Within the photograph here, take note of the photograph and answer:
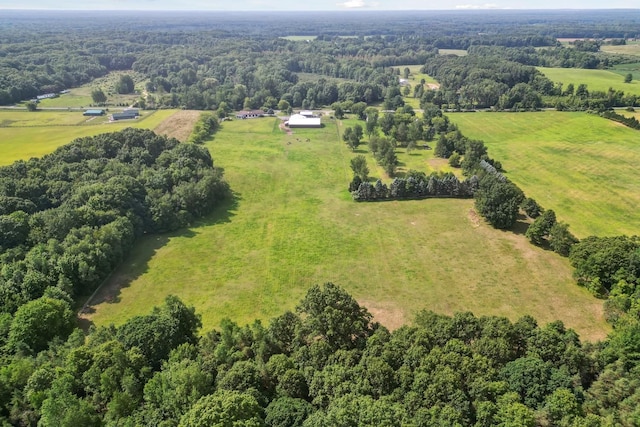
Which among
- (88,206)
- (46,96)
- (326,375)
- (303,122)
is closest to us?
(326,375)

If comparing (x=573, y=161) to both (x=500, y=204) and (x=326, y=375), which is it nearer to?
(x=500, y=204)

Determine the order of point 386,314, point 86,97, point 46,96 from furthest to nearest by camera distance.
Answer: point 86,97 → point 46,96 → point 386,314

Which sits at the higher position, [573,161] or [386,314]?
[573,161]

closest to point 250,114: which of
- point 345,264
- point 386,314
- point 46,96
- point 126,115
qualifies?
point 126,115

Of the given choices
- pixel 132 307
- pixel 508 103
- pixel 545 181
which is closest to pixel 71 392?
pixel 132 307

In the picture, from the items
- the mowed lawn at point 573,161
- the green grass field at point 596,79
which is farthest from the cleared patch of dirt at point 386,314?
the green grass field at point 596,79

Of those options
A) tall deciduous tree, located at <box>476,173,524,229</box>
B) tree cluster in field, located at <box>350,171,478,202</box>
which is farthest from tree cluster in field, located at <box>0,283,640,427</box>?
tree cluster in field, located at <box>350,171,478,202</box>
